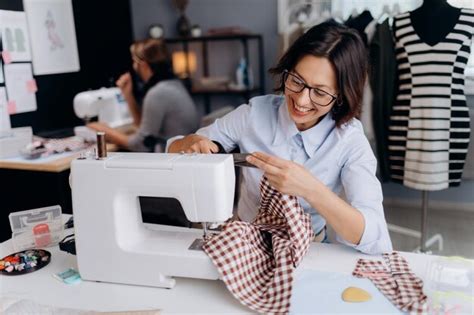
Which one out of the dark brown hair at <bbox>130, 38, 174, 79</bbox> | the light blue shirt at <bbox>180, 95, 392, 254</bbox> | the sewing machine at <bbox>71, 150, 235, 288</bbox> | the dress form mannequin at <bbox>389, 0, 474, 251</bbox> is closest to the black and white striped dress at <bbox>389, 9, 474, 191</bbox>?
the dress form mannequin at <bbox>389, 0, 474, 251</bbox>

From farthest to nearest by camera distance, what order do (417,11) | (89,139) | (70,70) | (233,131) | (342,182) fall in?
(70,70)
(89,139)
(417,11)
(233,131)
(342,182)

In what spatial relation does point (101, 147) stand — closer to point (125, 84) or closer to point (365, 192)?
point (365, 192)

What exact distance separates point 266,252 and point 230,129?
553mm

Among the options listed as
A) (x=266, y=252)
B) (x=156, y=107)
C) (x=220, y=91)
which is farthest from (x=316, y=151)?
(x=220, y=91)

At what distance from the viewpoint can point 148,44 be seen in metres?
3.02

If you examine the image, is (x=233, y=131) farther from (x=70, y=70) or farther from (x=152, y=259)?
(x=70, y=70)

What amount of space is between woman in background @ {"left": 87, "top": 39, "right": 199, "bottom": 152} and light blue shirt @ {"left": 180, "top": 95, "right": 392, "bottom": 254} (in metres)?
1.37

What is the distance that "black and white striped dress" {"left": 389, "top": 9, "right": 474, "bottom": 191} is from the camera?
2240 millimetres

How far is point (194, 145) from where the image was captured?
1.34m

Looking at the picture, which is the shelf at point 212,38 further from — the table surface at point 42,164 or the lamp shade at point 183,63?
the table surface at point 42,164

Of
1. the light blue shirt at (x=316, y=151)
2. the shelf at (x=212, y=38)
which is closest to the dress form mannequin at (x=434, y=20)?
the light blue shirt at (x=316, y=151)

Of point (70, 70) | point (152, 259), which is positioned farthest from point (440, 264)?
point (70, 70)

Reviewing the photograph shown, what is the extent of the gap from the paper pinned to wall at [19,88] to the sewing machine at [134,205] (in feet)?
6.54

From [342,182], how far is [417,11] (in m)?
1.38
